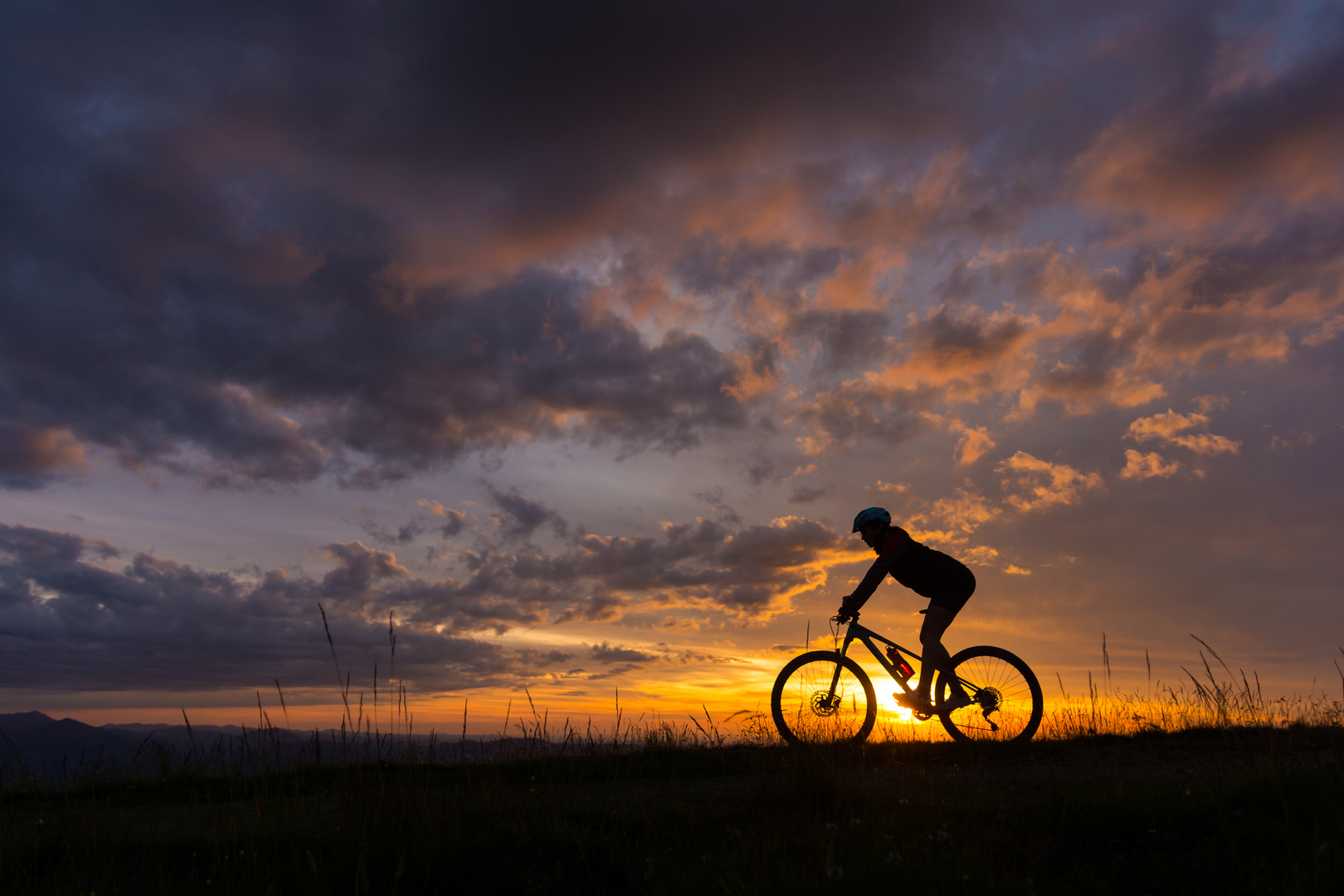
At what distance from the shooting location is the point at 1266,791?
187 inches

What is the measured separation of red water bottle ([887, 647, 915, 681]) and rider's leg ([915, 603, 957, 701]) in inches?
5.7

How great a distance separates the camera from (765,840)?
13.1ft

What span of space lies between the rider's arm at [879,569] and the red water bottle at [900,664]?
0.69m

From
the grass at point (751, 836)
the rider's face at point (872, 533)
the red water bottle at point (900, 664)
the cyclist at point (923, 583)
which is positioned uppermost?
the rider's face at point (872, 533)

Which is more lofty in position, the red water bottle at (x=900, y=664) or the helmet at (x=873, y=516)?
the helmet at (x=873, y=516)

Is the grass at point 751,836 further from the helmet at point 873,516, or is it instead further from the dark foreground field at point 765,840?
the helmet at point 873,516

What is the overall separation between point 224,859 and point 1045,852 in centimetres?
536

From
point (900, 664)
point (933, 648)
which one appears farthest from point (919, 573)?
point (900, 664)

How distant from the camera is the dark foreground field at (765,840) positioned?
3646mm

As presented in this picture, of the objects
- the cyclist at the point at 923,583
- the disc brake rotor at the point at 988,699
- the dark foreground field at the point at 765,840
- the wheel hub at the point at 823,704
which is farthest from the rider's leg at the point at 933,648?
the dark foreground field at the point at 765,840

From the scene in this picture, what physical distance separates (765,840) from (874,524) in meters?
5.33

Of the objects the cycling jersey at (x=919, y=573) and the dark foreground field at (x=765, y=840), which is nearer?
the dark foreground field at (x=765, y=840)

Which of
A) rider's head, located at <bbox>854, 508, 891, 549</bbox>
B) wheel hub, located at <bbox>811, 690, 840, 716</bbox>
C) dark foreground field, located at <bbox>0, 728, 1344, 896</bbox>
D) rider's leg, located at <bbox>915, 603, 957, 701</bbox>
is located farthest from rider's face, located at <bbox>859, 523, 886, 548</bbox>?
dark foreground field, located at <bbox>0, 728, 1344, 896</bbox>

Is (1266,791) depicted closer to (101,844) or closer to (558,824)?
(558,824)
